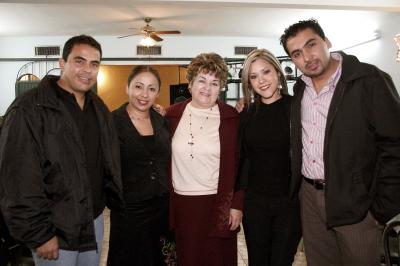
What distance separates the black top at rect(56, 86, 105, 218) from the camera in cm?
179

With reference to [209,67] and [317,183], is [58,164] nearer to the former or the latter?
[209,67]

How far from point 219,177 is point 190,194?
8.2 inches

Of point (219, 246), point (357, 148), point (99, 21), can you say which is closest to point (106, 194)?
point (219, 246)

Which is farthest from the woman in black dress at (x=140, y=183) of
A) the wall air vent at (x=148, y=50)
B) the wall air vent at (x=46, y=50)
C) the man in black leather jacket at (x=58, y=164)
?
the wall air vent at (x=46, y=50)

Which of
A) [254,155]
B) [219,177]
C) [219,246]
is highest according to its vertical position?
[254,155]

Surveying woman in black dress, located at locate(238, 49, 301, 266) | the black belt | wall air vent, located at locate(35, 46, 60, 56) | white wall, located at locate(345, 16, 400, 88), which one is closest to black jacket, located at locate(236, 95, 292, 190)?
woman in black dress, located at locate(238, 49, 301, 266)

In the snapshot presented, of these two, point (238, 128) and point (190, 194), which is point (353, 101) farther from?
point (190, 194)

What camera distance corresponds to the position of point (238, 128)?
7.34 feet

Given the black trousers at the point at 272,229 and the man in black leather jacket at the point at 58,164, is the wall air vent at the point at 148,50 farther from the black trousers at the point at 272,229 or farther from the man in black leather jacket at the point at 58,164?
the black trousers at the point at 272,229

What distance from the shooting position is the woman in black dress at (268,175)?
2.04 metres

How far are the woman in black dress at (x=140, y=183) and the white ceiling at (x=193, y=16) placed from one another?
3.58 m

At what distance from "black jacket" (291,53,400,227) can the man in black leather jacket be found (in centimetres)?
119

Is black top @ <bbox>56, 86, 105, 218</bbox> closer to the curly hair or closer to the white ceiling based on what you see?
the curly hair

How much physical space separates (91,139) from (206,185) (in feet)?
2.47
